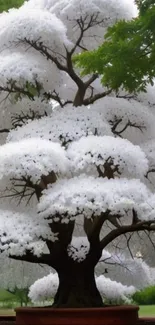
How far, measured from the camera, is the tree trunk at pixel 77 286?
26.6ft

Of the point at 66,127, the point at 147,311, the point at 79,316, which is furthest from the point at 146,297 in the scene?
the point at 66,127

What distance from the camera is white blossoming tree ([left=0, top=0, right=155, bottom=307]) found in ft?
23.0

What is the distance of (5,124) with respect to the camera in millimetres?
9281

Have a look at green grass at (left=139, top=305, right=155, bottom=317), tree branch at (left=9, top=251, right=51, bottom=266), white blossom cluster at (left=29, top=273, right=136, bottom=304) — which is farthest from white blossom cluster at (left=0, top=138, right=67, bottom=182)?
green grass at (left=139, top=305, right=155, bottom=317)

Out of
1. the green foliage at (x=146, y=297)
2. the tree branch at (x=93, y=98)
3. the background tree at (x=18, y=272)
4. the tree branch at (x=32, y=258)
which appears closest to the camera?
the tree branch at (x=32, y=258)

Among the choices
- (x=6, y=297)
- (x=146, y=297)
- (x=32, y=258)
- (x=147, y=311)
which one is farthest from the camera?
(x=6, y=297)

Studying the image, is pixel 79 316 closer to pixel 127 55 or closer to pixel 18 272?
pixel 18 272

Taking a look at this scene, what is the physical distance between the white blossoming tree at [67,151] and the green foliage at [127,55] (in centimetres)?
95

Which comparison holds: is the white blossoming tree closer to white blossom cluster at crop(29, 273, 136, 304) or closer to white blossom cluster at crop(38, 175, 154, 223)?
white blossom cluster at crop(38, 175, 154, 223)

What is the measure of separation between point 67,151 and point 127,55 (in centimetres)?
163

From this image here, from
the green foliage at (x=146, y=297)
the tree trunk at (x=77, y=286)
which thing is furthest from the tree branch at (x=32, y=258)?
the green foliage at (x=146, y=297)

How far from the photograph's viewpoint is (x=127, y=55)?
6.39m

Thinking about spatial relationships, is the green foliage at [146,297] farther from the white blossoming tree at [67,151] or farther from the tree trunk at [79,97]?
the tree trunk at [79,97]

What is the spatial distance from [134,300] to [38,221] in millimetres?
8185
